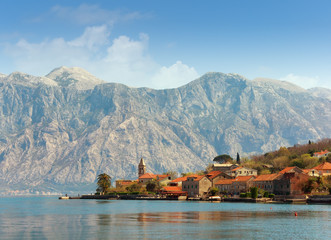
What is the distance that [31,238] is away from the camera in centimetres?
7762

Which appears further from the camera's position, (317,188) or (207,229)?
(317,188)

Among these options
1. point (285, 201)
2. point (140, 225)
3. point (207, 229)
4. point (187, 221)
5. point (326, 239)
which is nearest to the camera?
point (326, 239)

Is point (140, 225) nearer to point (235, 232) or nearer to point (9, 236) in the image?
point (235, 232)

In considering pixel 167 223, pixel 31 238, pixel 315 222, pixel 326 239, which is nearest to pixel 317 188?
pixel 315 222

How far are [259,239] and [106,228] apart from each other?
93.1 ft

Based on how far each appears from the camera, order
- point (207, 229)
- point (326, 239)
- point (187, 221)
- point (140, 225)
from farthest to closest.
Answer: point (187, 221) < point (140, 225) < point (207, 229) < point (326, 239)

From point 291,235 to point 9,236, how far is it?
45.0m

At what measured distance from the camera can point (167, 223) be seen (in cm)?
10062

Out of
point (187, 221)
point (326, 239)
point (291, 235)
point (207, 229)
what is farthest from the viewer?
point (187, 221)

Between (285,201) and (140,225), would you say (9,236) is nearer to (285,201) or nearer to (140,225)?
(140,225)

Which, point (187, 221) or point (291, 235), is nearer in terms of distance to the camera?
point (291, 235)

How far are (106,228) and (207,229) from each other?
1803 cm

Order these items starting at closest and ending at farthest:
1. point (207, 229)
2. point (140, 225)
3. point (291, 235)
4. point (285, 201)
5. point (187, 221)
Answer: point (291, 235) → point (207, 229) → point (140, 225) → point (187, 221) → point (285, 201)

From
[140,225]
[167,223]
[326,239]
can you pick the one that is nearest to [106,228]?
[140,225]
